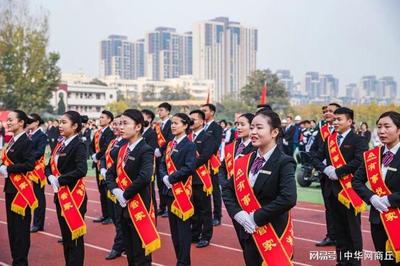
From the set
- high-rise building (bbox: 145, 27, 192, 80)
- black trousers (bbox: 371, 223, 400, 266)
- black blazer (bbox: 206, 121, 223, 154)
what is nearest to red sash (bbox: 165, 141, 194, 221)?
black blazer (bbox: 206, 121, 223, 154)

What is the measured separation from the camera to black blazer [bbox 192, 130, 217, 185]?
5.84 metres

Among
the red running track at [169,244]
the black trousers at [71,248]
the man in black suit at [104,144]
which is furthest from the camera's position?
the man in black suit at [104,144]

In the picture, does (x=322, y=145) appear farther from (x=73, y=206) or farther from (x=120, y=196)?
(x=73, y=206)

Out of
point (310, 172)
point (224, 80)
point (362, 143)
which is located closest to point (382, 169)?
point (362, 143)

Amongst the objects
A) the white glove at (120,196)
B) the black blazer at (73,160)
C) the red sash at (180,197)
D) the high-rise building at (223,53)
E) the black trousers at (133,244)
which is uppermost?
the high-rise building at (223,53)

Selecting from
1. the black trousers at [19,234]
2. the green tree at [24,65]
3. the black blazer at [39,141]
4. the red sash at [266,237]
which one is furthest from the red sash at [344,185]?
the green tree at [24,65]

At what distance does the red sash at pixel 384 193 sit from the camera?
11.8 ft

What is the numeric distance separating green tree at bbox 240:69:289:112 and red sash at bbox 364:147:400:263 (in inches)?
1428

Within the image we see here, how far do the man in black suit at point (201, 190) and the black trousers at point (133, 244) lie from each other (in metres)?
1.75

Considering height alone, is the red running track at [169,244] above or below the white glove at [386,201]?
below

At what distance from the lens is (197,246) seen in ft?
19.4

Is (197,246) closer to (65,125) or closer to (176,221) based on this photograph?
(176,221)

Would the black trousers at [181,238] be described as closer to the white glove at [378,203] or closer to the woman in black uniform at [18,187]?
the woman in black uniform at [18,187]

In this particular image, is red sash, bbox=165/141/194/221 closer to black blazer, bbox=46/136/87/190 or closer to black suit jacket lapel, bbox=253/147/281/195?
black blazer, bbox=46/136/87/190
